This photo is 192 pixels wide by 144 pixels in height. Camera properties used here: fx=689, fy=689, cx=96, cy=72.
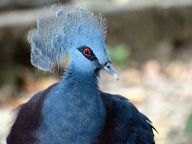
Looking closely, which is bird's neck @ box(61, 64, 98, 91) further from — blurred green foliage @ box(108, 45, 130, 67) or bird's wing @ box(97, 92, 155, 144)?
blurred green foliage @ box(108, 45, 130, 67)

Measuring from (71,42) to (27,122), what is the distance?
51 centimetres

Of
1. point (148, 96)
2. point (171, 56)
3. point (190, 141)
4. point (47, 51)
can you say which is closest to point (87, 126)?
point (47, 51)

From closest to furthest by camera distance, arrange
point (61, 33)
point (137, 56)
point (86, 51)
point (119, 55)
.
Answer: point (86, 51)
point (61, 33)
point (119, 55)
point (137, 56)

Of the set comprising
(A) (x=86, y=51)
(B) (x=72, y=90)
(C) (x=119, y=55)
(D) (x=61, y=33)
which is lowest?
(B) (x=72, y=90)

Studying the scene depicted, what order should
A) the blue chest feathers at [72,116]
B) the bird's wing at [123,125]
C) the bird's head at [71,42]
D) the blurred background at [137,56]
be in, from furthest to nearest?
the blurred background at [137,56] → the bird's wing at [123,125] → the blue chest feathers at [72,116] → the bird's head at [71,42]

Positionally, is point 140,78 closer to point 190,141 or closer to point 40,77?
point 40,77

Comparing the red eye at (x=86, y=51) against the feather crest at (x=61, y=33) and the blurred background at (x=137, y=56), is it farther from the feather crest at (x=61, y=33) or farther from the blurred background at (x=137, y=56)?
the blurred background at (x=137, y=56)

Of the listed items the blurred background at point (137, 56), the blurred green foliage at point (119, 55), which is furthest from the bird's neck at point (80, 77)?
the blurred green foliage at point (119, 55)

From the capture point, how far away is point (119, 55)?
650 cm

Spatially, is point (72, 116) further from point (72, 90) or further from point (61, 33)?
point (61, 33)

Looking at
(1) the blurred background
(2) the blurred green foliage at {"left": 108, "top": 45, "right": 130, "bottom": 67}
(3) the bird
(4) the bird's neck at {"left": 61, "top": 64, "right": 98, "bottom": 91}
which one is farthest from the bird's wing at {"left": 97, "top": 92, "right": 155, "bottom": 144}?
(2) the blurred green foliage at {"left": 108, "top": 45, "right": 130, "bottom": 67}

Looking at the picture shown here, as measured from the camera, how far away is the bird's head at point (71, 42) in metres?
3.36

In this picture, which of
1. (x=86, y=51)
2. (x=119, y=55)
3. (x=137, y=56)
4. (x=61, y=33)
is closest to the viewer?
(x=86, y=51)

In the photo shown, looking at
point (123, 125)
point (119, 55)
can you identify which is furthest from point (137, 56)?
point (123, 125)
